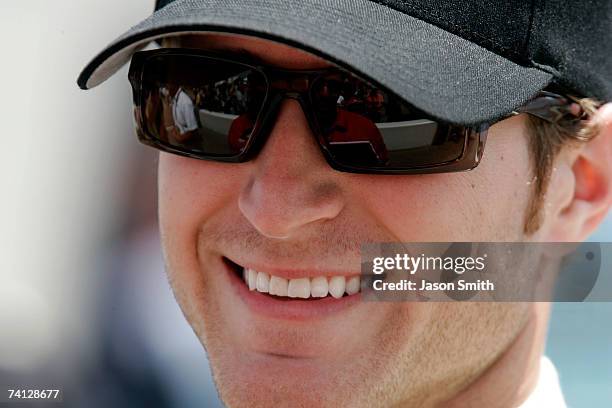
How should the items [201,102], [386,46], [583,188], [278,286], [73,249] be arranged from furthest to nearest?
[73,249] → [583,188] → [278,286] → [201,102] → [386,46]

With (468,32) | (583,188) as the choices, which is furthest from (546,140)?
(468,32)

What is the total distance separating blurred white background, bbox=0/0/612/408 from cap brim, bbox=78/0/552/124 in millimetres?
1707

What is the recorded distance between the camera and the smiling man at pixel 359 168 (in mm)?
1316

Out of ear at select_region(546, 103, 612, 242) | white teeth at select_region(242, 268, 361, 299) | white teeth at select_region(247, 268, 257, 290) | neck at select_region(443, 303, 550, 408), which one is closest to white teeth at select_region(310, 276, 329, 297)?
white teeth at select_region(242, 268, 361, 299)

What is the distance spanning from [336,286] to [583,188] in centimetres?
60

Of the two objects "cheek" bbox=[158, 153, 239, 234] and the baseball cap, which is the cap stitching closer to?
the baseball cap

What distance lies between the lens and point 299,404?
1535 mm

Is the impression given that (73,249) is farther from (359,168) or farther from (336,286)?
(359,168)

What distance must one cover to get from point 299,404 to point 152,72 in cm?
72

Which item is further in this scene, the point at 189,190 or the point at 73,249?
the point at 73,249

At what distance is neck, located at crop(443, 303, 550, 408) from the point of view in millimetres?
1714

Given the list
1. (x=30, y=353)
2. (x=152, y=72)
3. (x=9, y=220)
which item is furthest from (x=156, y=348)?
(x=152, y=72)

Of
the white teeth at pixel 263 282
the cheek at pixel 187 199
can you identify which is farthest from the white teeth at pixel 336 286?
the cheek at pixel 187 199

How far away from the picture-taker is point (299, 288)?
62.5 inches
